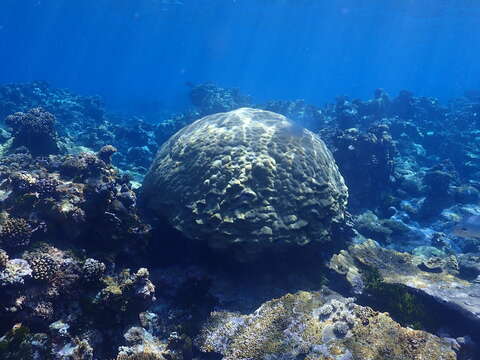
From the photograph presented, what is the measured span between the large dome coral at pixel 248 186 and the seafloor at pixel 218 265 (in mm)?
36

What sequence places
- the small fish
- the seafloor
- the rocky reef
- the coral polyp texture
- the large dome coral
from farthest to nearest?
the coral polyp texture → the small fish → the large dome coral → the rocky reef → the seafloor

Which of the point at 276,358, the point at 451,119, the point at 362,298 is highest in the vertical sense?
the point at 451,119

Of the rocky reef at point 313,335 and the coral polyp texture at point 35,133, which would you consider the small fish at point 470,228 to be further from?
the coral polyp texture at point 35,133

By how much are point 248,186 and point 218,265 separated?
219 cm

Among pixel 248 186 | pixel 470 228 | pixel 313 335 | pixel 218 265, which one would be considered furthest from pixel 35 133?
pixel 470 228

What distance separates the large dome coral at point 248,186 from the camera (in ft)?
24.3

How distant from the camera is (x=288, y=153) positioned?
8.95 m

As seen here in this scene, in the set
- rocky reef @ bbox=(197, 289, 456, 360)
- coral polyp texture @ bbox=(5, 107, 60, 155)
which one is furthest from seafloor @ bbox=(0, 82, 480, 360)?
coral polyp texture @ bbox=(5, 107, 60, 155)

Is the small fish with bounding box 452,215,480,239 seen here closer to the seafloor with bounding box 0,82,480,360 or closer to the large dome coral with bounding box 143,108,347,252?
the seafloor with bounding box 0,82,480,360

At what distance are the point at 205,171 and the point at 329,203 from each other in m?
3.36

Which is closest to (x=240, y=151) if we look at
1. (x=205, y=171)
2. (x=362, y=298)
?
(x=205, y=171)

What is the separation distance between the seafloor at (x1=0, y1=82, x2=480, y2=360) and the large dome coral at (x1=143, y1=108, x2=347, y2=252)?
0.04 metres

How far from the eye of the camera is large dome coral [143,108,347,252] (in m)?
7.42

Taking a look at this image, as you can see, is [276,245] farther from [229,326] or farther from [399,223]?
[399,223]
